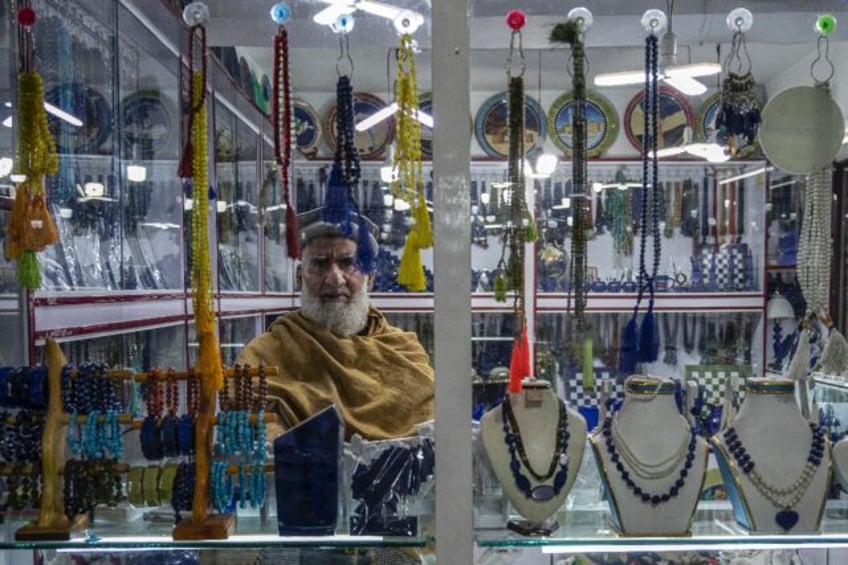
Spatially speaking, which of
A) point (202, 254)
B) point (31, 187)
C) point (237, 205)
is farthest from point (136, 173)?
point (202, 254)

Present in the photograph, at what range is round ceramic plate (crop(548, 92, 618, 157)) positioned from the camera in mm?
1480

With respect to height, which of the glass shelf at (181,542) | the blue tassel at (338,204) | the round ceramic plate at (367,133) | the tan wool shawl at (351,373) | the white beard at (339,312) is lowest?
the glass shelf at (181,542)

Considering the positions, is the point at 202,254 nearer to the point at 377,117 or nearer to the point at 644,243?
the point at 377,117

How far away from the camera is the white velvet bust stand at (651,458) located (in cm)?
117

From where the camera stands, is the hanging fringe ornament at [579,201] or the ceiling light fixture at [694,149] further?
the ceiling light fixture at [694,149]

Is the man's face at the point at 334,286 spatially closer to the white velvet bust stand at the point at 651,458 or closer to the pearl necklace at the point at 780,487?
the white velvet bust stand at the point at 651,458

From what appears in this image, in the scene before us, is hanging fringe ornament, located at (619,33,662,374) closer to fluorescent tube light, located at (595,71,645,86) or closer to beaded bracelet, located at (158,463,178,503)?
fluorescent tube light, located at (595,71,645,86)

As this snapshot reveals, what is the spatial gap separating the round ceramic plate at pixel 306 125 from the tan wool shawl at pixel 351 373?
1.09ft

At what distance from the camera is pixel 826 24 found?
5.02 ft

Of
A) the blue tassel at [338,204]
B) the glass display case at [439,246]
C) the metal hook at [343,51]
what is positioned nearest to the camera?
the glass display case at [439,246]

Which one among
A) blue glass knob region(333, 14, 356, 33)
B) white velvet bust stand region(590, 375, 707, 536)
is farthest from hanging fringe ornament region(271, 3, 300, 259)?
white velvet bust stand region(590, 375, 707, 536)

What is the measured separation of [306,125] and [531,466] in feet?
2.40

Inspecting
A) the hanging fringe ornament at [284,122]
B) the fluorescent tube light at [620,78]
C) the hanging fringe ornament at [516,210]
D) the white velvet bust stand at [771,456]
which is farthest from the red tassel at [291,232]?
the white velvet bust stand at [771,456]

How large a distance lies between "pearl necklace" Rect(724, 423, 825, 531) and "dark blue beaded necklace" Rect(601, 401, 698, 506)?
68 millimetres
